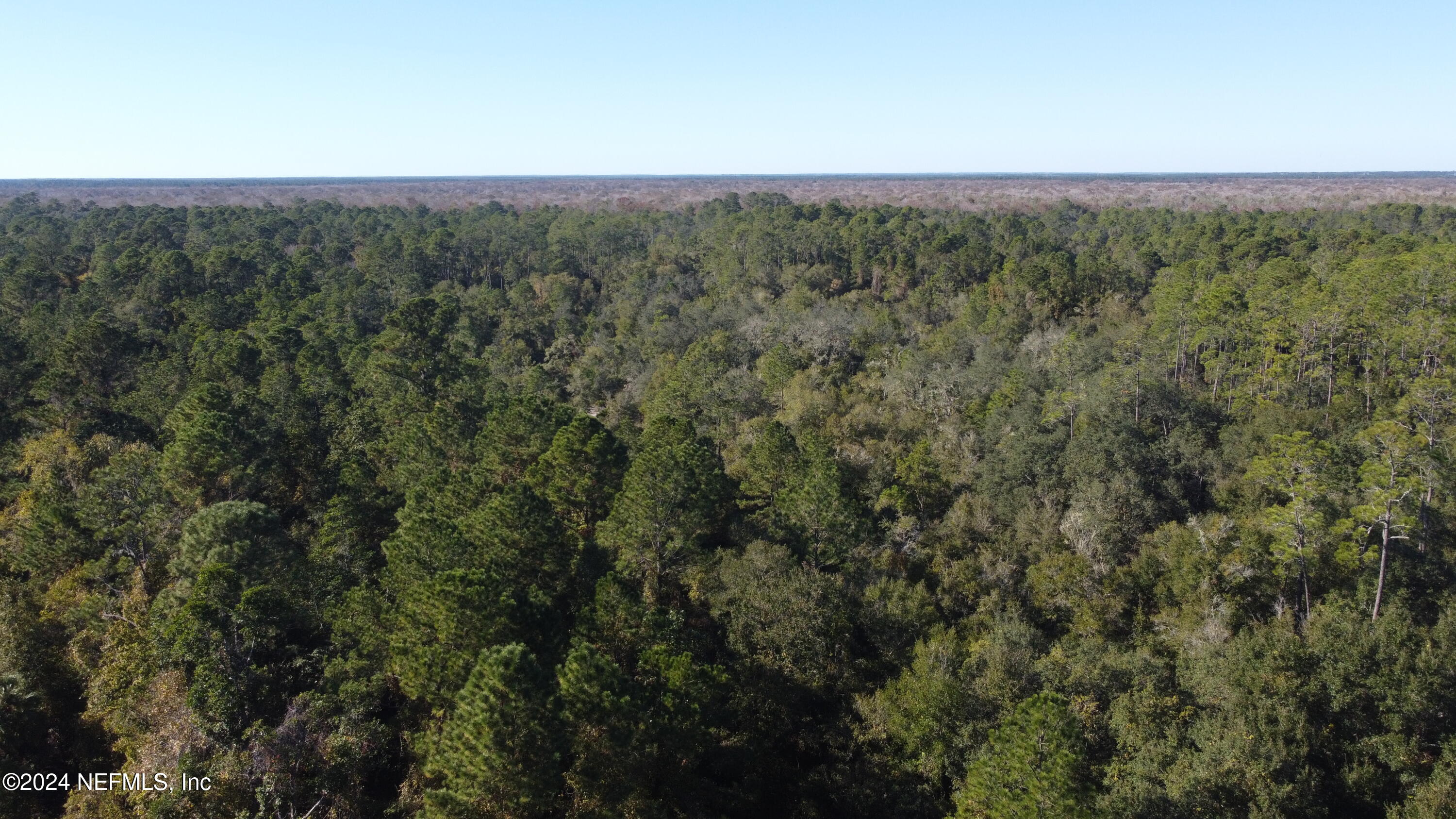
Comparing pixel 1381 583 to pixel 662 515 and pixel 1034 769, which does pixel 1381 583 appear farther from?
pixel 662 515

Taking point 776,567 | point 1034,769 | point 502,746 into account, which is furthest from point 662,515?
point 1034,769

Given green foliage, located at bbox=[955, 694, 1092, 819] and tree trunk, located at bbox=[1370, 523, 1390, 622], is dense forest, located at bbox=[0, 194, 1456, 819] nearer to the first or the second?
green foliage, located at bbox=[955, 694, 1092, 819]

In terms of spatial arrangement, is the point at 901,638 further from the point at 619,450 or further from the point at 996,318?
the point at 996,318

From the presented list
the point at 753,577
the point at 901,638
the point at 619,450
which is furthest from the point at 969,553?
the point at 619,450

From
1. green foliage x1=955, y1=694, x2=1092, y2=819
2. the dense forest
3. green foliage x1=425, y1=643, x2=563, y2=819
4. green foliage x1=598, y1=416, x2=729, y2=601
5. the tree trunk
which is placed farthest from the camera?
green foliage x1=598, y1=416, x2=729, y2=601

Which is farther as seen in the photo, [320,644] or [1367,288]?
[1367,288]

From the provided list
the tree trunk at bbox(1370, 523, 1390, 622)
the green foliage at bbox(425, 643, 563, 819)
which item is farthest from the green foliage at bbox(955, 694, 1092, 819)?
the tree trunk at bbox(1370, 523, 1390, 622)

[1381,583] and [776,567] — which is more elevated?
[1381,583]

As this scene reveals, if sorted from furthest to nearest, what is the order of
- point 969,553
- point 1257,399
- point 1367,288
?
1. point 1367,288
2. point 1257,399
3. point 969,553

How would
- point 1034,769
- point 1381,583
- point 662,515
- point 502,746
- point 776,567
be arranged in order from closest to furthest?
point 1034,769, point 502,746, point 1381,583, point 776,567, point 662,515
